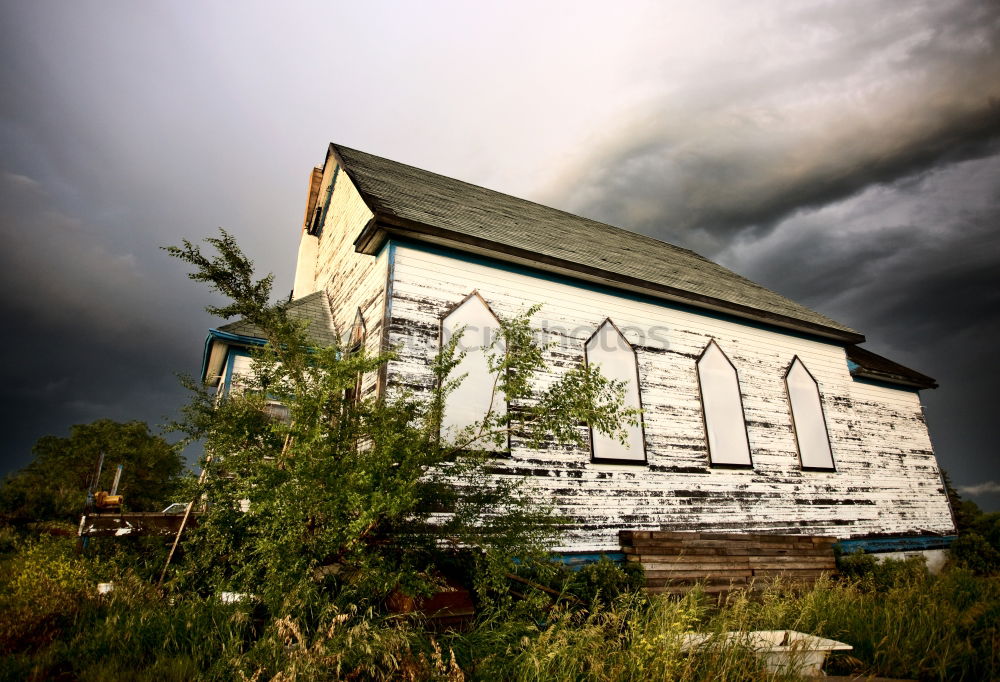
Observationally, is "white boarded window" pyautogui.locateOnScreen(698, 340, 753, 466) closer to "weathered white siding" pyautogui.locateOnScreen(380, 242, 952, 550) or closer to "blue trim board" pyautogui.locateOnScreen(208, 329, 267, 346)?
"weathered white siding" pyautogui.locateOnScreen(380, 242, 952, 550)

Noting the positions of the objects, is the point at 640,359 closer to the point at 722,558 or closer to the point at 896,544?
the point at 722,558

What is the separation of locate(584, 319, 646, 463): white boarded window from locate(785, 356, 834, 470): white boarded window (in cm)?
484

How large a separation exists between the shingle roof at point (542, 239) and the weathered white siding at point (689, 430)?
1.42ft

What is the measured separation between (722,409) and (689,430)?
1.21m

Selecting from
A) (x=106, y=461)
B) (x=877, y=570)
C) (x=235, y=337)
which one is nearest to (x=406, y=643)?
(x=235, y=337)

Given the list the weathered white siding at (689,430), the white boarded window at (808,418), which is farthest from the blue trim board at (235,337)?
the white boarded window at (808,418)

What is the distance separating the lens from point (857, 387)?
45.3ft

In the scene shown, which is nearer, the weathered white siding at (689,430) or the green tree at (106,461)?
the weathered white siding at (689,430)

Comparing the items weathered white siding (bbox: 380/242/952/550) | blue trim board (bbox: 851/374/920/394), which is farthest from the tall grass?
blue trim board (bbox: 851/374/920/394)

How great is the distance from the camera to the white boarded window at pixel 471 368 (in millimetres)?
8234

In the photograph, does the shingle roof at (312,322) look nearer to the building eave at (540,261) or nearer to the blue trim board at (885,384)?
the building eave at (540,261)

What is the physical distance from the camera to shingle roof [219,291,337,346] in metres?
9.81

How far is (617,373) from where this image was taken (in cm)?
1009

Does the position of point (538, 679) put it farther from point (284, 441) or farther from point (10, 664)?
point (10, 664)
